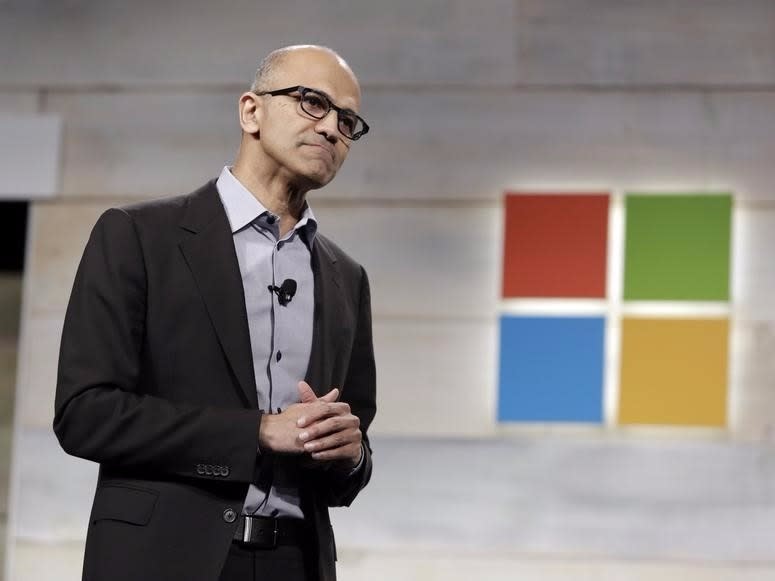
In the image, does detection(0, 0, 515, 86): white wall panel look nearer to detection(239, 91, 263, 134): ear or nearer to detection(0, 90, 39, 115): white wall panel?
detection(0, 90, 39, 115): white wall panel

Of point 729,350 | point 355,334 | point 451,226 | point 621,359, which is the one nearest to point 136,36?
point 451,226

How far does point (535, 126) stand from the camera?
14.8 ft

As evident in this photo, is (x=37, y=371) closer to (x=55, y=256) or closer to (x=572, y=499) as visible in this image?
(x=55, y=256)

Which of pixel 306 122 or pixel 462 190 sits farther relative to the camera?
pixel 462 190

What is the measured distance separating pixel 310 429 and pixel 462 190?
2680 millimetres

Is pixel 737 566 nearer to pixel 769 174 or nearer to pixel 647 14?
pixel 769 174

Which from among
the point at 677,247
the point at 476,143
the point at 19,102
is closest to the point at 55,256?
the point at 19,102

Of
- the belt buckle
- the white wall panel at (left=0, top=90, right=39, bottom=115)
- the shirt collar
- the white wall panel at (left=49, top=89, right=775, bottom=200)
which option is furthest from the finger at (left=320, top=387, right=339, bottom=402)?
the white wall panel at (left=0, top=90, right=39, bottom=115)

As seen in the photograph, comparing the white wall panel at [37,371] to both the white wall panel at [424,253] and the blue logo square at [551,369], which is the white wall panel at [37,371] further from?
the blue logo square at [551,369]

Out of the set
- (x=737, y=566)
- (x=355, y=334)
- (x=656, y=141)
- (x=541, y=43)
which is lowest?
(x=737, y=566)

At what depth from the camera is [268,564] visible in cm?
195

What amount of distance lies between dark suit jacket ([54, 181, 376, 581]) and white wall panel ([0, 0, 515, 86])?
2.59m

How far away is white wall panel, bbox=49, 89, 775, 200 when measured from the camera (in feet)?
14.5

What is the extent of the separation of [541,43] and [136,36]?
1495 millimetres
